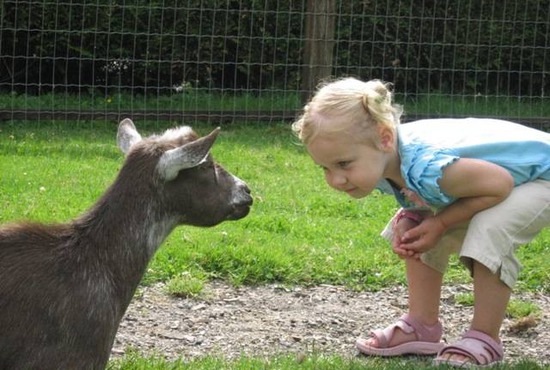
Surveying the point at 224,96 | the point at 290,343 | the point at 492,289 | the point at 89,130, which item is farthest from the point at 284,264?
the point at 224,96

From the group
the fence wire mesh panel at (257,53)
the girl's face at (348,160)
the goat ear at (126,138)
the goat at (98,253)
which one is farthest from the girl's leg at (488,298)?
the fence wire mesh panel at (257,53)

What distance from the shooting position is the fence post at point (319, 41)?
1166 centimetres

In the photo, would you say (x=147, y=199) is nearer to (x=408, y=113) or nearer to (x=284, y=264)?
(x=284, y=264)

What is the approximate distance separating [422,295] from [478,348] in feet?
1.54

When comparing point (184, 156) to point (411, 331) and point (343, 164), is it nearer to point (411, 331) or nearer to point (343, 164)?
point (343, 164)

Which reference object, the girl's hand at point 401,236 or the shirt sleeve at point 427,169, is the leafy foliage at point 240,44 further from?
the shirt sleeve at point 427,169

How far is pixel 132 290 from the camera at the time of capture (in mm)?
4496

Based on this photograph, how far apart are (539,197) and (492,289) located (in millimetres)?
461

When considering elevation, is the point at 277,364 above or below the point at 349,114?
below

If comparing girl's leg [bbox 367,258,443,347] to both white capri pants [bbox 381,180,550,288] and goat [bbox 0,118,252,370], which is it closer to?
white capri pants [bbox 381,180,550,288]

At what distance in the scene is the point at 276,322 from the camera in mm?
5641

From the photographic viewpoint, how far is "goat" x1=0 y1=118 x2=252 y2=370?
4148 millimetres

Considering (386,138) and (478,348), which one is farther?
(478,348)

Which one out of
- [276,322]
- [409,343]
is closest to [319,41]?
[276,322]
